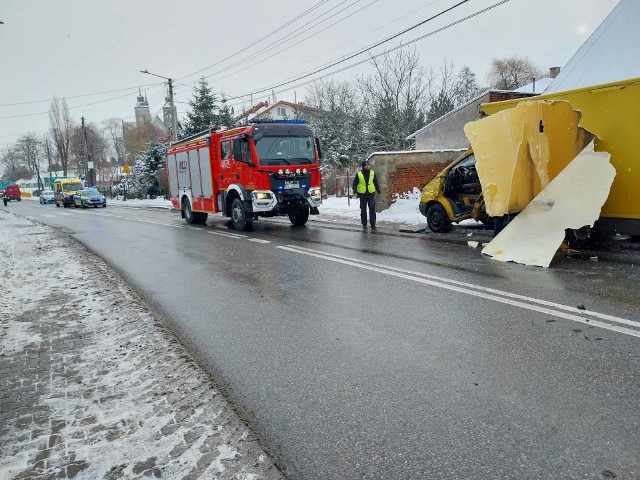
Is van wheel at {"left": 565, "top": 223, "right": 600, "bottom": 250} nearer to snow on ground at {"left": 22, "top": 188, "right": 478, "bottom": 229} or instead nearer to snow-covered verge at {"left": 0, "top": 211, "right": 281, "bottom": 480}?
snow on ground at {"left": 22, "top": 188, "right": 478, "bottom": 229}

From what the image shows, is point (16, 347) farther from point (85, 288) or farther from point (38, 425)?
point (85, 288)

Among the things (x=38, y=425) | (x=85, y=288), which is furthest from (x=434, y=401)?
(x=85, y=288)

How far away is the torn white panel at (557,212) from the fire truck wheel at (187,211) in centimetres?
1148

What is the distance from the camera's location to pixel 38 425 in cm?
294

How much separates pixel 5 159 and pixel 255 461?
126m

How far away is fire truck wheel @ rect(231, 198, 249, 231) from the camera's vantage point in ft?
43.2

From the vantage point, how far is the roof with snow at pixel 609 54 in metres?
15.3

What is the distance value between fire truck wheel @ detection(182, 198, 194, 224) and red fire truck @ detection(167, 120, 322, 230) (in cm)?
177

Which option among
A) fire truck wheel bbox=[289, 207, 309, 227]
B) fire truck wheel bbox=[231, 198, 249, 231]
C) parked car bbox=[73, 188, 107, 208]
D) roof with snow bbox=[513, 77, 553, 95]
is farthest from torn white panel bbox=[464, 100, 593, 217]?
parked car bbox=[73, 188, 107, 208]

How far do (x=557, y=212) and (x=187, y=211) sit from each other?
12812mm

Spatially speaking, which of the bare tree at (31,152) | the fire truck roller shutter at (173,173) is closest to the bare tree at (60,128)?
the bare tree at (31,152)

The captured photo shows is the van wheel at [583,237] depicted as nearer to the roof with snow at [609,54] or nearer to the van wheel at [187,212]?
the roof with snow at [609,54]

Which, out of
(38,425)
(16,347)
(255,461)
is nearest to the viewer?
(255,461)

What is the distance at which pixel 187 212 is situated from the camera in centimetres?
1697
